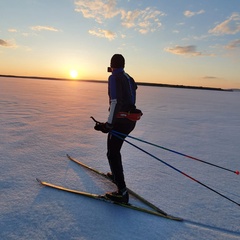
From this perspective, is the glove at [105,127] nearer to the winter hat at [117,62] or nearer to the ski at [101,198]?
the winter hat at [117,62]

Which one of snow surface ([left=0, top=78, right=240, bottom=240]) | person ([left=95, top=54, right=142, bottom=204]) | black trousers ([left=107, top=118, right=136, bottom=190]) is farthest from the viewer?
black trousers ([left=107, top=118, right=136, bottom=190])

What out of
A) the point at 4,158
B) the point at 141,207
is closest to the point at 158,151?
the point at 141,207

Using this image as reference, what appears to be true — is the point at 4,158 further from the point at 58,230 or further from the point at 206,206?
the point at 206,206

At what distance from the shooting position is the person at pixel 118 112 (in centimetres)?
244

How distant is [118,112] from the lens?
8.15ft

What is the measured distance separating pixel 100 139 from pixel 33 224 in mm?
3448

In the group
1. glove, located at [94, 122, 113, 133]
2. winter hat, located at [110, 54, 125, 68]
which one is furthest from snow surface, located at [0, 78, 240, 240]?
winter hat, located at [110, 54, 125, 68]

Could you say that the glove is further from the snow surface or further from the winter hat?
the snow surface

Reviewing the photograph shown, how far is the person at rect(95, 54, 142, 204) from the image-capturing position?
2.44 m

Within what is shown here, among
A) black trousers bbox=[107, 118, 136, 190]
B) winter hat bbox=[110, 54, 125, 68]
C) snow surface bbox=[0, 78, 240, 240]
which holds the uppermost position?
winter hat bbox=[110, 54, 125, 68]

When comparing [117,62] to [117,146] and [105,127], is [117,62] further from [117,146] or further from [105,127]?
[117,146]

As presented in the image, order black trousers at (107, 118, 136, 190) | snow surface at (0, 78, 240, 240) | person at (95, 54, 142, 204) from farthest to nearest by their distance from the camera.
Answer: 1. black trousers at (107, 118, 136, 190)
2. person at (95, 54, 142, 204)
3. snow surface at (0, 78, 240, 240)

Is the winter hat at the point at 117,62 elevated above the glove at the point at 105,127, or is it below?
above

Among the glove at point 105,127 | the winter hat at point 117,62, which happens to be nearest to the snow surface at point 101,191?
the glove at point 105,127
